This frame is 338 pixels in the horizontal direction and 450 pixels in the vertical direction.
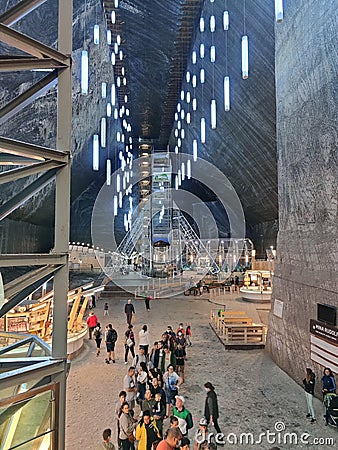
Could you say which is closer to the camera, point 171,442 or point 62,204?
point 62,204

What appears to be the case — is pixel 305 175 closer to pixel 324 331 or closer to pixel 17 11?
pixel 324 331

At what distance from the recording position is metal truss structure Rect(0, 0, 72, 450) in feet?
8.63

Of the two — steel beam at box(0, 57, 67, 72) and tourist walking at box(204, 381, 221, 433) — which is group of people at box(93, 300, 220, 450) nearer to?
tourist walking at box(204, 381, 221, 433)

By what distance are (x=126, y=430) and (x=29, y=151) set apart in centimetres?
381

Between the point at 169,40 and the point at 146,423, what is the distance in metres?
16.4

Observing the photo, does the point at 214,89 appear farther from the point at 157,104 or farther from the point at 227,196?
the point at 227,196

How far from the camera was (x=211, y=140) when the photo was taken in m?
22.1

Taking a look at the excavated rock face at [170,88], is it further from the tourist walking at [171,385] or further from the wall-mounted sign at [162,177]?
the tourist walking at [171,385]

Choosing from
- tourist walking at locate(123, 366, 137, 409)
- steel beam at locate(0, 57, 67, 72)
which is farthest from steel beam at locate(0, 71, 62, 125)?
tourist walking at locate(123, 366, 137, 409)

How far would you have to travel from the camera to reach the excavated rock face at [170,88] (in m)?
11.5

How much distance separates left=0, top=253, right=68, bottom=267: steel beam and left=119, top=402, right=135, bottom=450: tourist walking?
278 centimetres

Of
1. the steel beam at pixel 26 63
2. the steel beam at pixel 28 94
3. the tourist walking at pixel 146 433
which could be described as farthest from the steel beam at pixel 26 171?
the tourist walking at pixel 146 433
